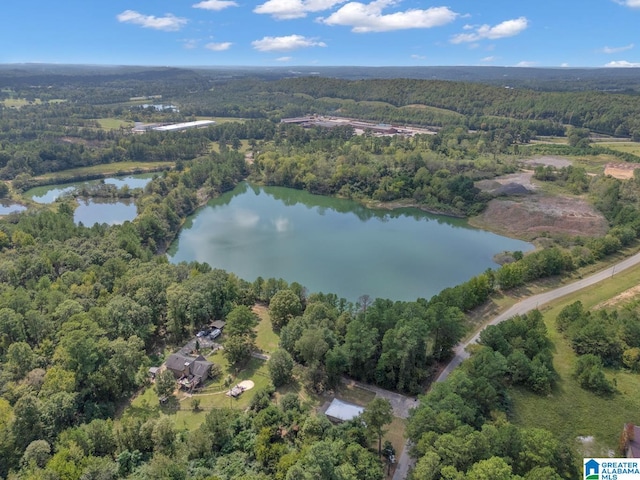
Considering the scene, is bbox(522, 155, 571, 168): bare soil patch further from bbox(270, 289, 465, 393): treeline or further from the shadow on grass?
the shadow on grass

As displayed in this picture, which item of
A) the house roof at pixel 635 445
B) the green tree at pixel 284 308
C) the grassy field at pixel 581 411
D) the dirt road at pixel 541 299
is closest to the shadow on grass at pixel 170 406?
the green tree at pixel 284 308

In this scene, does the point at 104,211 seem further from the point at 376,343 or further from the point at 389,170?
the point at 376,343

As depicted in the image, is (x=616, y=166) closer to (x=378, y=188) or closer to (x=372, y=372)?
(x=378, y=188)

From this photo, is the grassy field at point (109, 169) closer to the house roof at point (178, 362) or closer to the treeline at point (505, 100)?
the house roof at point (178, 362)

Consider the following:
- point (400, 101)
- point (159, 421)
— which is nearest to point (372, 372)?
point (159, 421)

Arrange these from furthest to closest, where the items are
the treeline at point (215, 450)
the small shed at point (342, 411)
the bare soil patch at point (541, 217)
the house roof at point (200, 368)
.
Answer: the bare soil patch at point (541, 217), the house roof at point (200, 368), the small shed at point (342, 411), the treeline at point (215, 450)

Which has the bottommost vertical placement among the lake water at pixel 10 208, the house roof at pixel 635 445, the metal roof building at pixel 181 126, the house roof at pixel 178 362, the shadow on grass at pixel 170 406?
the shadow on grass at pixel 170 406

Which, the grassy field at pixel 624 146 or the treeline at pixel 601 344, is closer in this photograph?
the treeline at pixel 601 344

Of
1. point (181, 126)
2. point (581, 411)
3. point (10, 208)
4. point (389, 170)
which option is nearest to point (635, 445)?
point (581, 411)

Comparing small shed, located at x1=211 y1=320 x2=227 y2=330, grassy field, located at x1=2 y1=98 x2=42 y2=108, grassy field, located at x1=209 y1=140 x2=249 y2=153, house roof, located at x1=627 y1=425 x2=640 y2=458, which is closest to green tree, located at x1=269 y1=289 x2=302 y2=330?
small shed, located at x1=211 y1=320 x2=227 y2=330
